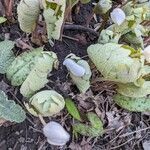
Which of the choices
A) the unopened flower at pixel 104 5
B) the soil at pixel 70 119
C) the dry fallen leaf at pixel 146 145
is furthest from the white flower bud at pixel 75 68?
the dry fallen leaf at pixel 146 145

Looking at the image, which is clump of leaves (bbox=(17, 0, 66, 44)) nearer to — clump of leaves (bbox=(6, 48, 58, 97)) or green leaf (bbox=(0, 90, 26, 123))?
clump of leaves (bbox=(6, 48, 58, 97))

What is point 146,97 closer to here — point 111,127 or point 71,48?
point 111,127

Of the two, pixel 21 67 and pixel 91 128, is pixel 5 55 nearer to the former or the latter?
pixel 21 67

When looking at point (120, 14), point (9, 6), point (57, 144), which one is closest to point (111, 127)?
point (57, 144)

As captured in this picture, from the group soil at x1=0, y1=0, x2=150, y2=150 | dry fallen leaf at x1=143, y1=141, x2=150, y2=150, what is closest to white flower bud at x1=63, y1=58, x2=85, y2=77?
soil at x1=0, y1=0, x2=150, y2=150

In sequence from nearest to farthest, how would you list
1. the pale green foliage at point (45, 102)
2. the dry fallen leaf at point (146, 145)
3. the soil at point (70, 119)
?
the pale green foliage at point (45, 102) → the soil at point (70, 119) → the dry fallen leaf at point (146, 145)

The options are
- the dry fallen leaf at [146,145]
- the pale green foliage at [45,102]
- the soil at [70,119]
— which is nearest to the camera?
the pale green foliage at [45,102]

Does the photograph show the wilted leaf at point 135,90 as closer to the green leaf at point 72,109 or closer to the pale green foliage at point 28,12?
the green leaf at point 72,109

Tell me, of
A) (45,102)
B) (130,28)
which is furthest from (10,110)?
(130,28)
